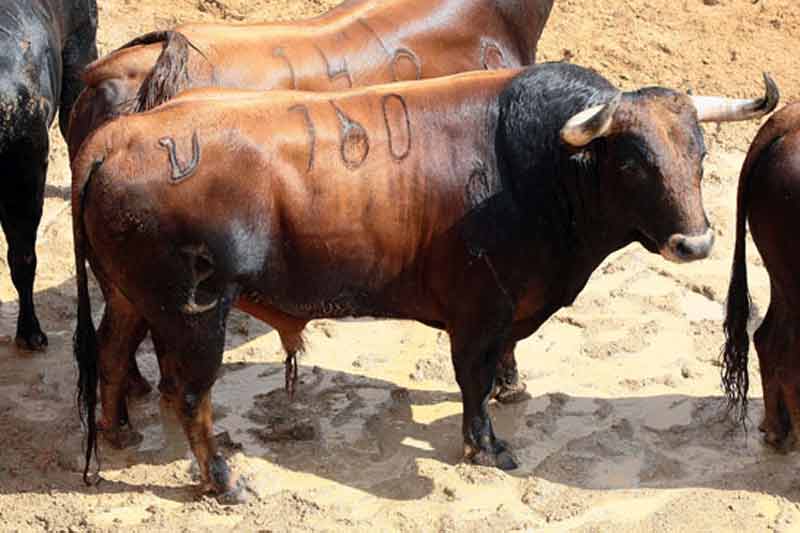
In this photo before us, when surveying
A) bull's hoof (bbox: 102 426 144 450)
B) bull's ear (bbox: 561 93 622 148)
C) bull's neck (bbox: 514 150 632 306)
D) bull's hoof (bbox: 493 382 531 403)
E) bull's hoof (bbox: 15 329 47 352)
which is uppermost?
bull's ear (bbox: 561 93 622 148)

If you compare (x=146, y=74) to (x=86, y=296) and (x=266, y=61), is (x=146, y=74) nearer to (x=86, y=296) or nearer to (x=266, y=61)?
(x=266, y=61)

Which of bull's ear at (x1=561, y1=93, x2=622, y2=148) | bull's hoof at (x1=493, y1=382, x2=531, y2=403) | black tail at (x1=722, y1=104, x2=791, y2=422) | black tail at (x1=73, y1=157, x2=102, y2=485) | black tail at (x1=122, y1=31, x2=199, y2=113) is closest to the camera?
bull's ear at (x1=561, y1=93, x2=622, y2=148)

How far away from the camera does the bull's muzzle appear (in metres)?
5.49

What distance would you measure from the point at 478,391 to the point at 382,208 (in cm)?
101

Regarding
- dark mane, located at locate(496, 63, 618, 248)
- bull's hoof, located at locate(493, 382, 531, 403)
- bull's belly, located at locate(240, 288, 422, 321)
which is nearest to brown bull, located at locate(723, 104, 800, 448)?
dark mane, located at locate(496, 63, 618, 248)

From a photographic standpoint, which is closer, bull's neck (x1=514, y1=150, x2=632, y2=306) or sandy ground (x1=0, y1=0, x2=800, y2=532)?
bull's neck (x1=514, y1=150, x2=632, y2=306)

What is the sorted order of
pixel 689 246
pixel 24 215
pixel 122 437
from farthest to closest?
pixel 24 215 → pixel 122 437 → pixel 689 246

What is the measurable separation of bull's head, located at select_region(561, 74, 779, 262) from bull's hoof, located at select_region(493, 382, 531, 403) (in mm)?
1492

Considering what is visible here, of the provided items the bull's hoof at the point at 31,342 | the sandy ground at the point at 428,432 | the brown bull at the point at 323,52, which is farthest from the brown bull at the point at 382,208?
the bull's hoof at the point at 31,342

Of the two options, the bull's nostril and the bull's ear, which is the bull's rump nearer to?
the bull's ear

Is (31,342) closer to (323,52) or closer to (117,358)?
(117,358)

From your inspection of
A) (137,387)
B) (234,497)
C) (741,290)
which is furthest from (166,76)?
(741,290)

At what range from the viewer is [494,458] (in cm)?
632

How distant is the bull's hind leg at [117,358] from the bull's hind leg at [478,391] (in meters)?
1.50
